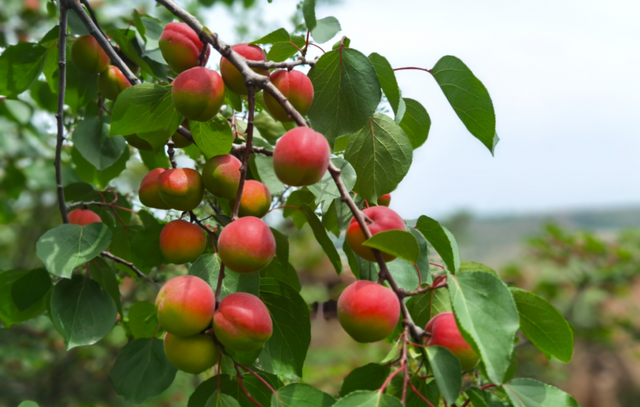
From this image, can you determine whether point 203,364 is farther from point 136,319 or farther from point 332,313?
point 332,313

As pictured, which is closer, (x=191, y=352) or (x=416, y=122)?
(x=191, y=352)

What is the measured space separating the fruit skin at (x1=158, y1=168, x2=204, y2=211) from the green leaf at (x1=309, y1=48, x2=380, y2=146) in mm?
157

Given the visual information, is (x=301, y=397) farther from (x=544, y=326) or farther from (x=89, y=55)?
(x=89, y=55)

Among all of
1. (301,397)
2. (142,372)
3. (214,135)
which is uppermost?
(214,135)

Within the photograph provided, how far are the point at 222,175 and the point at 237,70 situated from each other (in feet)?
0.41

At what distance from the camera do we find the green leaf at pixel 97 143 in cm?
83

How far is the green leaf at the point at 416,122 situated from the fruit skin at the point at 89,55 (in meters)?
0.52

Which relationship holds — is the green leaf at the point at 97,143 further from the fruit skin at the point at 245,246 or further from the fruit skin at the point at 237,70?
the fruit skin at the point at 245,246

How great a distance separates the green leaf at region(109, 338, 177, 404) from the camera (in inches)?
25.9

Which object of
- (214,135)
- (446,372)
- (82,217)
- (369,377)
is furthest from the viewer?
(82,217)

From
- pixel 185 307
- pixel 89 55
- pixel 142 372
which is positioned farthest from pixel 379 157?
pixel 89 55

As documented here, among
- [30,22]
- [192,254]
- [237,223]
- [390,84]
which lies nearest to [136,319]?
[192,254]

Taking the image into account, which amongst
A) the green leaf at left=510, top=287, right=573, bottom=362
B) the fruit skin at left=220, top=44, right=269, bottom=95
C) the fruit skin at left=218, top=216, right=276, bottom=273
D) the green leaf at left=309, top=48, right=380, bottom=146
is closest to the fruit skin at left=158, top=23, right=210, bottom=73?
the fruit skin at left=220, top=44, right=269, bottom=95

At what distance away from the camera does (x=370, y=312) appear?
0.44m
